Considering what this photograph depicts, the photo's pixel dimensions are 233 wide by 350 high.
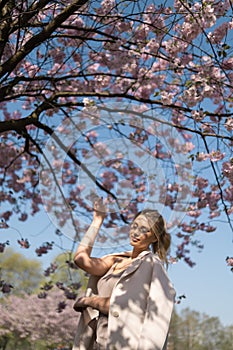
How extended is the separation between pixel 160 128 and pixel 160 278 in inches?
39.4

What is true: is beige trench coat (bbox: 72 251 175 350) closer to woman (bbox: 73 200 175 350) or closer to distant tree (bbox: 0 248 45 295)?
woman (bbox: 73 200 175 350)

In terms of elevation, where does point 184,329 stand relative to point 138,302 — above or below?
above

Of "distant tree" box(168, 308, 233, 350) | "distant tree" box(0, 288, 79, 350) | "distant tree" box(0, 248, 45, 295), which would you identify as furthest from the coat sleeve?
"distant tree" box(168, 308, 233, 350)

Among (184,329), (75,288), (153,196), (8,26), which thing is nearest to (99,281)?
(153,196)

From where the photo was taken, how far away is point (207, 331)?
28859 millimetres

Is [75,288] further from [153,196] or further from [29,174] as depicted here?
[153,196]

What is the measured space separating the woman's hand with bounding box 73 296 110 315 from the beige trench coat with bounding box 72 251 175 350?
0.05 m

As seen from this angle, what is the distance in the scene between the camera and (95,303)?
2.29 meters

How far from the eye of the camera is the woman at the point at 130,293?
2.17 meters

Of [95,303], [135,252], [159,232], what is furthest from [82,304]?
[159,232]

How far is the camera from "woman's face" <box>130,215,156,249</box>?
2.45 m

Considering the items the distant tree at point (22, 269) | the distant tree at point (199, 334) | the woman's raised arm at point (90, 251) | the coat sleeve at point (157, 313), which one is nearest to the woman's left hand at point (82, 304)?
the woman's raised arm at point (90, 251)

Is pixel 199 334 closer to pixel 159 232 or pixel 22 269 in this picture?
pixel 22 269

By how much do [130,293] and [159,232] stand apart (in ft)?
1.15
